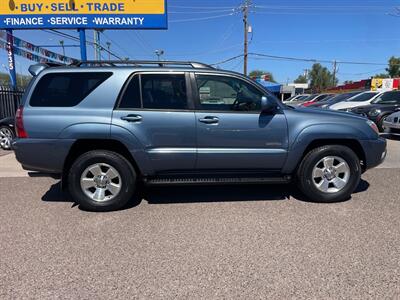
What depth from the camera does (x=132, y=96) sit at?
4.31 meters

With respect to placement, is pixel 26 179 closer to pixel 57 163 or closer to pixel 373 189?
pixel 57 163

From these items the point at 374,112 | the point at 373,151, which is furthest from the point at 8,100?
the point at 374,112

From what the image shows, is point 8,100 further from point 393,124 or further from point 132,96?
point 393,124

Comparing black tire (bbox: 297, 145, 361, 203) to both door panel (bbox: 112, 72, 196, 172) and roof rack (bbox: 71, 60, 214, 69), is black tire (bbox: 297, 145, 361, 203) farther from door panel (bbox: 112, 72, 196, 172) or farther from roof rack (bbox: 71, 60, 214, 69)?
roof rack (bbox: 71, 60, 214, 69)

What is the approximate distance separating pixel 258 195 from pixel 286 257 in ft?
6.18

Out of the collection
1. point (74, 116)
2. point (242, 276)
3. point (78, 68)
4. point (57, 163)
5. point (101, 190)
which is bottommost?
point (242, 276)

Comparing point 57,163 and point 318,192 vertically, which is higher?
point 57,163

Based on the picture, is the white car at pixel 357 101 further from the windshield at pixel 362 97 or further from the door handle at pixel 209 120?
the door handle at pixel 209 120

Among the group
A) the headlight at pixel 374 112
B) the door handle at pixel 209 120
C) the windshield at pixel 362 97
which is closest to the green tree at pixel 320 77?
the windshield at pixel 362 97

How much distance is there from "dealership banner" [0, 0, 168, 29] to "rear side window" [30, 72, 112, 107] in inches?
289

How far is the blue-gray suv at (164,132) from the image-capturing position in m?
4.20

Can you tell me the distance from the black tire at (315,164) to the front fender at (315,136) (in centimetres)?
13

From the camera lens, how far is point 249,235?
3672 mm

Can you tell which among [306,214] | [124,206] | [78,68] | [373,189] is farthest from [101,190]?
[373,189]
